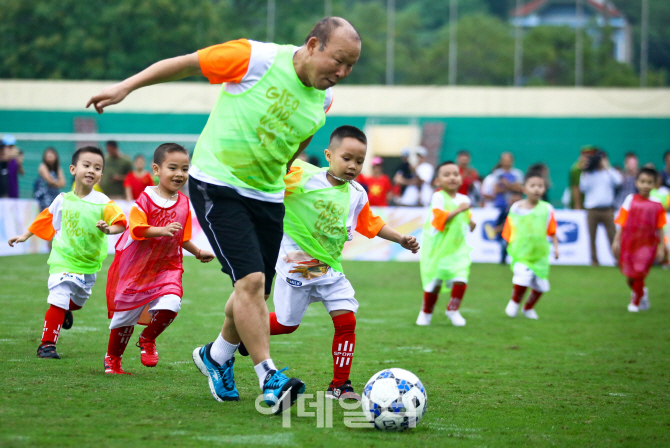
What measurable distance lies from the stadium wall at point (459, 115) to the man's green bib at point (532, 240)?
1816 cm

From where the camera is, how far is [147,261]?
17.7 ft

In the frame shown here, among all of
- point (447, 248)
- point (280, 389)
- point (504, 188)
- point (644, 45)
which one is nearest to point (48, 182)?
point (504, 188)

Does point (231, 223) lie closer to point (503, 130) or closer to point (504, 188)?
point (504, 188)

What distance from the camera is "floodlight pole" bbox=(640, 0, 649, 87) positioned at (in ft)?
98.5

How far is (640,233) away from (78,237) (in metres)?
7.48

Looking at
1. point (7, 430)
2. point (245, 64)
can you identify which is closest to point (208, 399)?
point (7, 430)

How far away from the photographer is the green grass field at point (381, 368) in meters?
3.79

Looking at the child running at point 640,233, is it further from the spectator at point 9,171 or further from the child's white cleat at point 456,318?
the spectator at point 9,171

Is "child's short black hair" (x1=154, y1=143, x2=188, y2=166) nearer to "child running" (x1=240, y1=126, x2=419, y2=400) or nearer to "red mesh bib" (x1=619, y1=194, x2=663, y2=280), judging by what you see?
"child running" (x1=240, y1=126, x2=419, y2=400)

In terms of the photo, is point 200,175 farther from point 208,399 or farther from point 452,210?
point 452,210

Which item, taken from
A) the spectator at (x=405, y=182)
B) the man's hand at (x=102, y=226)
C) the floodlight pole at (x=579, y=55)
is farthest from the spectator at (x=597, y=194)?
the floodlight pole at (x=579, y=55)

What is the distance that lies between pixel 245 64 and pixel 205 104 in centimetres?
2555

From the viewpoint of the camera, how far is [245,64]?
13.3 ft

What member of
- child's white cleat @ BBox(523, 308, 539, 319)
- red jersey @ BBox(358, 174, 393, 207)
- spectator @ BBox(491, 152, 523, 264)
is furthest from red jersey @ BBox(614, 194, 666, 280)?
red jersey @ BBox(358, 174, 393, 207)
